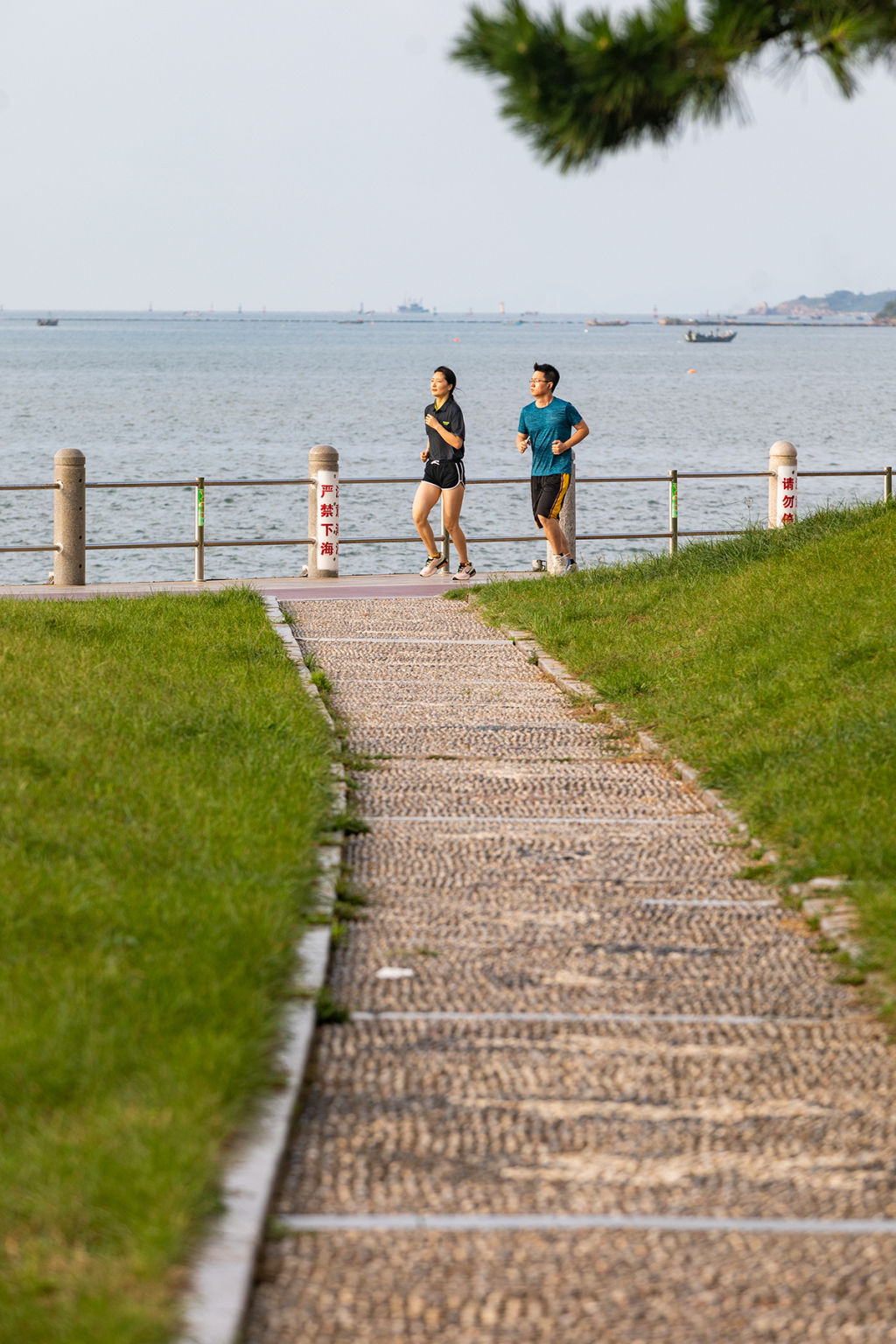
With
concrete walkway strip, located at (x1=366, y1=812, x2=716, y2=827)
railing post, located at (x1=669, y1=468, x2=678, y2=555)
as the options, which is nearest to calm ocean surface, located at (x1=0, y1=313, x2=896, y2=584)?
railing post, located at (x1=669, y1=468, x2=678, y2=555)

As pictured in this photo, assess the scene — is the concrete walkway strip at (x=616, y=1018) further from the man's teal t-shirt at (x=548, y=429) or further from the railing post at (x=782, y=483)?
the railing post at (x=782, y=483)

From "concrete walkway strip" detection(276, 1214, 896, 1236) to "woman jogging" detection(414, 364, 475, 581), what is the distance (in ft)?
37.4

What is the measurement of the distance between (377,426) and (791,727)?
68.2 metres

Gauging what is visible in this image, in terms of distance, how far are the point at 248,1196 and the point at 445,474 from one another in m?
12.2

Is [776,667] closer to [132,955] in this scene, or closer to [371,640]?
[371,640]

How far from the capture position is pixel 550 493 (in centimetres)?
1494

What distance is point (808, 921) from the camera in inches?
240

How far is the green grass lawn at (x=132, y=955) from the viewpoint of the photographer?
3.49m

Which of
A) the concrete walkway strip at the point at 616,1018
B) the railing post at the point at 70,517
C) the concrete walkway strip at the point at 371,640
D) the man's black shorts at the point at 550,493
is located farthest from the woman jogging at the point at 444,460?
the concrete walkway strip at the point at 616,1018

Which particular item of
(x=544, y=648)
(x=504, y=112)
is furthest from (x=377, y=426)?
(x=504, y=112)

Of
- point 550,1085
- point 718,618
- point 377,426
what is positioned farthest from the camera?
point 377,426

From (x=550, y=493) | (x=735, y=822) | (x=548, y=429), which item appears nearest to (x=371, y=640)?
(x=550, y=493)

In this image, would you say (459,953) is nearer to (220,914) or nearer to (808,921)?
(220,914)

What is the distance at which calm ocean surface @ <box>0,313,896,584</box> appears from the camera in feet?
120
